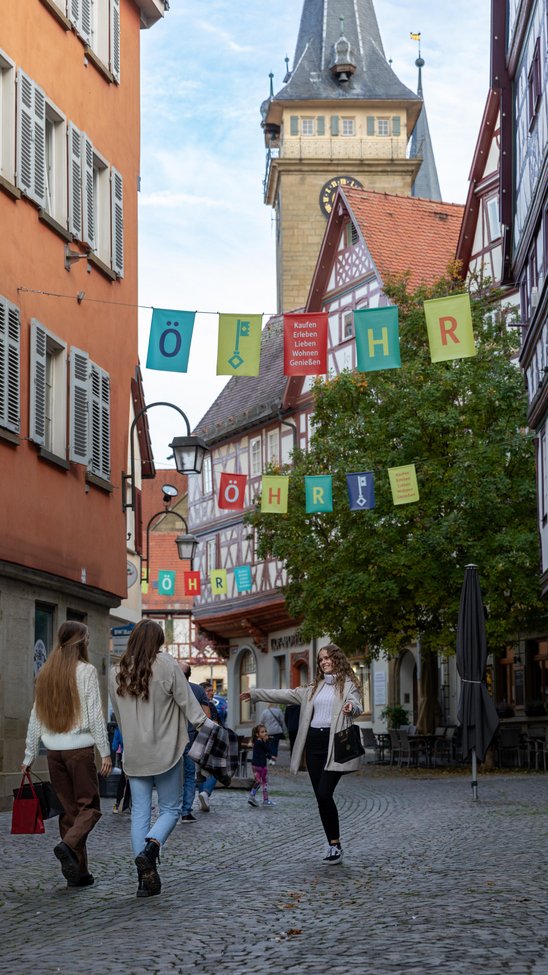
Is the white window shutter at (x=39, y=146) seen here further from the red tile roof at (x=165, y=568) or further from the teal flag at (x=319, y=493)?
the red tile roof at (x=165, y=568)

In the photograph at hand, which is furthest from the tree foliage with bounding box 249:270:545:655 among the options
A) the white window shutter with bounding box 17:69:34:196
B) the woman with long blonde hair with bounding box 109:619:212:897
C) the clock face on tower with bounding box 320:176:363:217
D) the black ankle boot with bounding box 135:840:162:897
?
the clock face on tower with bounding box 320:176:363:217

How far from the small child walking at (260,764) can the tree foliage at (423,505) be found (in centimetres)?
1010

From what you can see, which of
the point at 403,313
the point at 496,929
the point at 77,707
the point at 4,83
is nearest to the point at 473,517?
the point at 403,313

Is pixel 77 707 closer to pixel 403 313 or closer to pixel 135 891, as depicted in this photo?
pixel 135 891

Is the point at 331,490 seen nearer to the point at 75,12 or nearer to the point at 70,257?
the point at 70,257

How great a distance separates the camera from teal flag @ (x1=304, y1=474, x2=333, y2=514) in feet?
99.2

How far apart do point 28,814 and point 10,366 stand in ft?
31.1

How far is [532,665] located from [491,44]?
1409cm

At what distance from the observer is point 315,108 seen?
6906 centimetres

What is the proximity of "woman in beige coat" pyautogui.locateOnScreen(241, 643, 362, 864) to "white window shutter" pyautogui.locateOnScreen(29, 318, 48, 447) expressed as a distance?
8382mm

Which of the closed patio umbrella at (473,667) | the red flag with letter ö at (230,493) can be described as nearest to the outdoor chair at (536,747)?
the red flag with letter ö at (230,493)

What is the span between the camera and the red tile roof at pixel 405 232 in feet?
141

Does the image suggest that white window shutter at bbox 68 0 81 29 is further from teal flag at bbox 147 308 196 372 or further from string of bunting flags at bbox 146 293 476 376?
teal flag at bbox 147 308 196 372

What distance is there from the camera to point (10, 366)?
18656 mm
